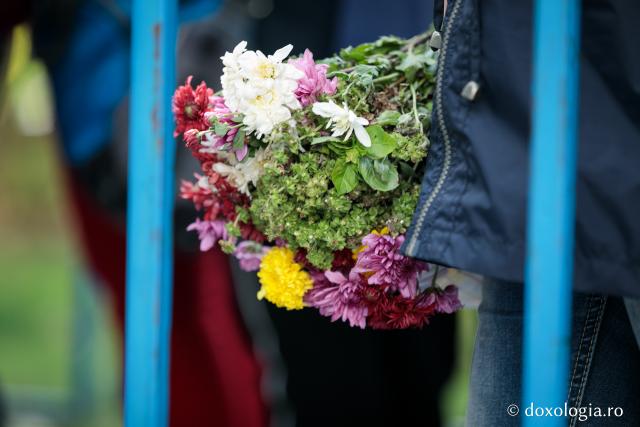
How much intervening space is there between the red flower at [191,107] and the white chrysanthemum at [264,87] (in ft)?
0.30

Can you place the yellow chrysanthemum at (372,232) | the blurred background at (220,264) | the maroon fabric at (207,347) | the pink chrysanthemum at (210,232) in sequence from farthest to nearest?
the maroon fabric at (207,347) → the blurred background at (220,264) → the pink chrysanthemum at (210,232) → the yellow chrysanthemum at (372,232)

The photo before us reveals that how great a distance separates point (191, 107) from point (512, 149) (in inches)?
17.4

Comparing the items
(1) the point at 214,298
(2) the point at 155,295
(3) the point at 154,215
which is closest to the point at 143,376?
(2) the point at 155,295

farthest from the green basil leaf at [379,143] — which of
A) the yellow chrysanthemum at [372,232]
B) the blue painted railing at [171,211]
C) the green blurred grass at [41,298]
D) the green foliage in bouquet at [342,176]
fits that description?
the green blurred grass at [41,298]

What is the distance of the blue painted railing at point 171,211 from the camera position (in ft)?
2.47

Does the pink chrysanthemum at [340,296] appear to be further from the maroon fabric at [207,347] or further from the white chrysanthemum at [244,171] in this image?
the maroon fabric at [207,347]

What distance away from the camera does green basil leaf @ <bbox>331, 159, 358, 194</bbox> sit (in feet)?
3.07

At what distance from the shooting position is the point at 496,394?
103 cm

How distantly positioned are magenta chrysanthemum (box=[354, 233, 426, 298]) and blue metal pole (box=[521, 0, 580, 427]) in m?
0.23

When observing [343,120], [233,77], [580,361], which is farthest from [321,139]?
[580,361]

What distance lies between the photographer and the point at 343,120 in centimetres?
92

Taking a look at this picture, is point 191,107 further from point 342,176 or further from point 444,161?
point 444,161

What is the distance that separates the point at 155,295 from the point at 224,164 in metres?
0.21

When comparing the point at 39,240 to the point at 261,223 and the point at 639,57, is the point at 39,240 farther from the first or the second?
the point at 639,57
